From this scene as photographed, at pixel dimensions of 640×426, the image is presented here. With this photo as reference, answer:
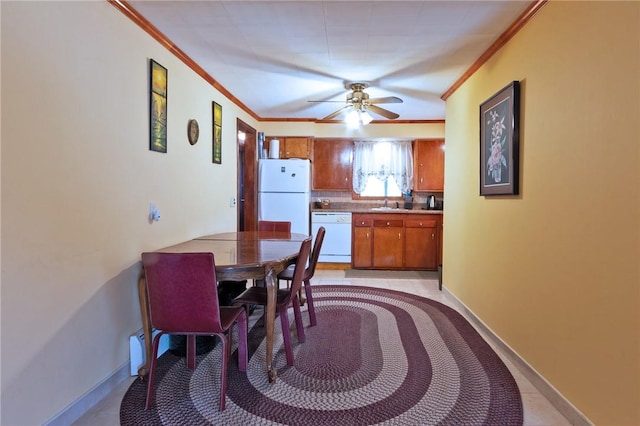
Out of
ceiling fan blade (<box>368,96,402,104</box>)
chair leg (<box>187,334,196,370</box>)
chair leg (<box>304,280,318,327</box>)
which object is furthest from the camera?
ceiling fan blade (<box>368,96,402,104</box>)

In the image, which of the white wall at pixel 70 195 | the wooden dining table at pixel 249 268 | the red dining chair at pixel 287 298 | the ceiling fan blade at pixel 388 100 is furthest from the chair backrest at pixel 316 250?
the ceiling fan blade at pixel 388 100

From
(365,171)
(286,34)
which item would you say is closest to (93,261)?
(286,34)

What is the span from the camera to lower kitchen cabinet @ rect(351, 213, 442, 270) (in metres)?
4.83

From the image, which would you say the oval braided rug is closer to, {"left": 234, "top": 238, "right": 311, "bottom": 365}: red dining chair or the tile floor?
the tile floor

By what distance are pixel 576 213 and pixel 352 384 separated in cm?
149

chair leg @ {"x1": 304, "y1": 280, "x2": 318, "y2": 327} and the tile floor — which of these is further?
chair leg @ {"x1": 304, "y1": 280, "x2": 318, "y2": 327}

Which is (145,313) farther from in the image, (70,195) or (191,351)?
(70,195)

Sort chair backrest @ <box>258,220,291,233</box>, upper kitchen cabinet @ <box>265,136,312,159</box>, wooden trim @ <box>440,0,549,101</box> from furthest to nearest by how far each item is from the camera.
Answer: upper kitchen cabinet @ <box>265,136,312,159</box> < chair backrest @ <box>258,220,291,233</box> < wooden trim @ <box>440,0,549,101</box>

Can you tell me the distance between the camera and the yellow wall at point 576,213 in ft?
4.33

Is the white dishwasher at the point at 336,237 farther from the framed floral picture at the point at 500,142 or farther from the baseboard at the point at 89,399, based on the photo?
the baseboard at the point at 89,399

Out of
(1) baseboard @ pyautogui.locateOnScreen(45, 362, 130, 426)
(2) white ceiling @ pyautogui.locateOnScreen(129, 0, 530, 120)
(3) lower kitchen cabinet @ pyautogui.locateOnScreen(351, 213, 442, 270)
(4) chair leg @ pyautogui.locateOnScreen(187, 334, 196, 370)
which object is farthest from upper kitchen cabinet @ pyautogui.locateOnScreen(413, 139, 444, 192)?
(1) baseboard @ pyautogui.locateOnScreen(45, 362, 130, 426)

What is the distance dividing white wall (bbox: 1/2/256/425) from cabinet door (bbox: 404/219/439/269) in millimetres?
3452

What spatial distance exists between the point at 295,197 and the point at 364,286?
1571mm

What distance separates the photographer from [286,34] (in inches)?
91.7
